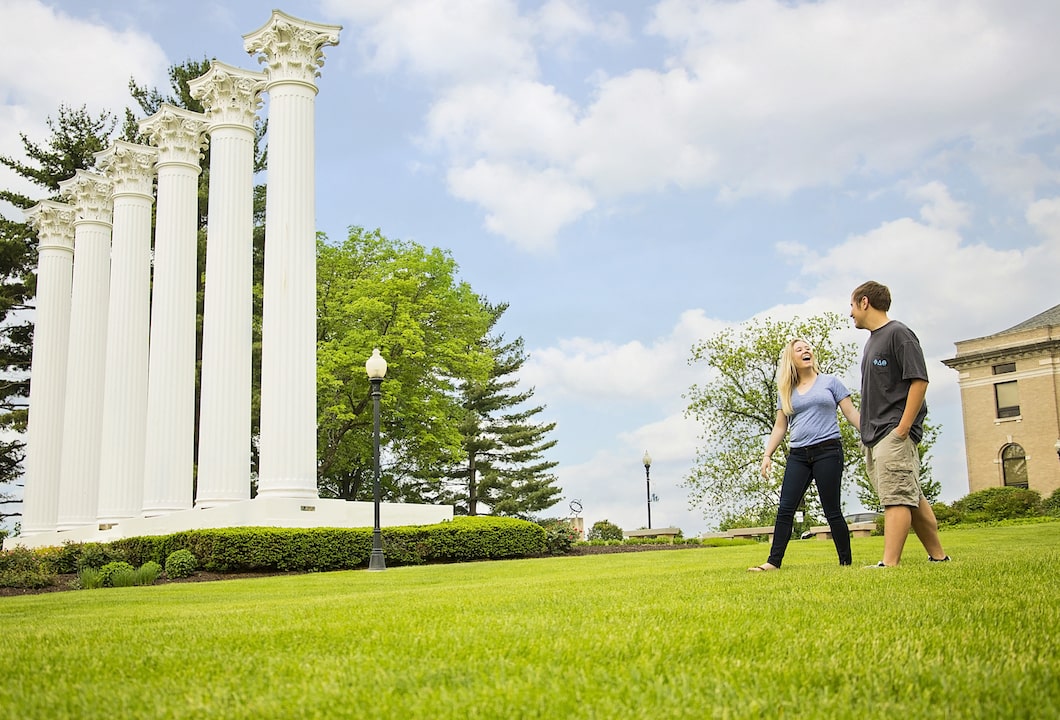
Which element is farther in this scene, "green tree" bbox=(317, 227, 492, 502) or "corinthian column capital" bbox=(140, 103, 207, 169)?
"green tree" bbox=(317, 227, 492, 502)

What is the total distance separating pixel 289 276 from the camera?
81.7 feet

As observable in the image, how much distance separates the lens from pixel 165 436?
93.8 feet

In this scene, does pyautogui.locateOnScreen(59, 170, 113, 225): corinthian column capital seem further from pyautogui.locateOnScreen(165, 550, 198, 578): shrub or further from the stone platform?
pyautogui.locateOnScreen(165, 550, 198, 578): shrub

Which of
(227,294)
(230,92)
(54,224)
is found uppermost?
(230,92)

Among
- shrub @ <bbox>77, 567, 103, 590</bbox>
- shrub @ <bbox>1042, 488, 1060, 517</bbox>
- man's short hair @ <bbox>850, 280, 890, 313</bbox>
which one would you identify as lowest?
shrub @ <bbox>77, 567, 103, 590</bbox>

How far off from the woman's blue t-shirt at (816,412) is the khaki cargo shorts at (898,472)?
810mm

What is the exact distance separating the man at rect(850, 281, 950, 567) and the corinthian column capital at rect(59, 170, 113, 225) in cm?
3269

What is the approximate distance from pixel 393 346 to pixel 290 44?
15294 millimetres

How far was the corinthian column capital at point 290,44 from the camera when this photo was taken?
25844mm

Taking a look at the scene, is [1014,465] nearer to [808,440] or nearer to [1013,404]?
[1013,404]

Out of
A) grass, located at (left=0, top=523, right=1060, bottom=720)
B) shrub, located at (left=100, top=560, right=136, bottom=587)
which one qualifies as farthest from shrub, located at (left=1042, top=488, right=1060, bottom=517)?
grass, located at (left=0, top=523, right=1060, bottom=720)

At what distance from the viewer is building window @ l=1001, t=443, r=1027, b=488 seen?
55.5 metres

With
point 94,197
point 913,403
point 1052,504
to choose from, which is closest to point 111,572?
point 913,403

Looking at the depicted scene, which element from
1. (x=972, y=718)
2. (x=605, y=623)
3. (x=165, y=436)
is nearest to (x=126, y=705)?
(x=605, y=623)
